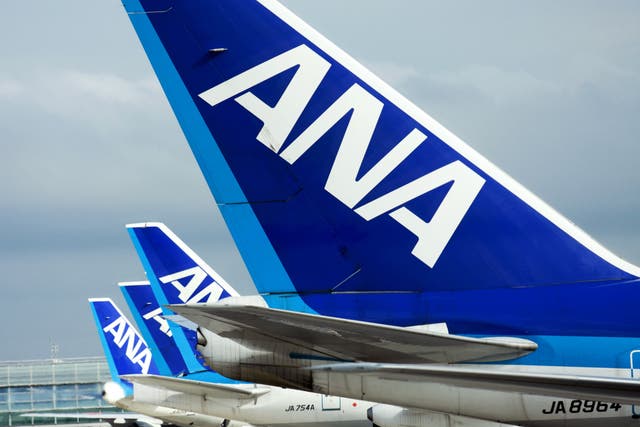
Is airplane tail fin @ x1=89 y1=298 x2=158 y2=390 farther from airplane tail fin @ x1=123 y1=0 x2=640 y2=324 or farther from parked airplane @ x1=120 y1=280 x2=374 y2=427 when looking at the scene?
airplane tail fin @ x1=123 y1=0 x2=640 y2=324

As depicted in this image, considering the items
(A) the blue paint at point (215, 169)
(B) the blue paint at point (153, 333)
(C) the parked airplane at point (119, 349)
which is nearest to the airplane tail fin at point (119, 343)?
(C) the parked airplane at point (119, 349)

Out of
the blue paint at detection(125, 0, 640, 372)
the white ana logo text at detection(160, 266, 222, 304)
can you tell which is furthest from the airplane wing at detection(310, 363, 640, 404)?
the white ana logo text at detection(160, 266, 222, 304)

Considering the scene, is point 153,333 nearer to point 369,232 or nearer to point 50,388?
point 369,232

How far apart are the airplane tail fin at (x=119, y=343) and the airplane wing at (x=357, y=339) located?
28708 millimetres

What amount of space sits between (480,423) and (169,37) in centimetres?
472

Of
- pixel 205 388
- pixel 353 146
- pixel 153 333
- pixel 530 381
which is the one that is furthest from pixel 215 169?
pixel 153 333

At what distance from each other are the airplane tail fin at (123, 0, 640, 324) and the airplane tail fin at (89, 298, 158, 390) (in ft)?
90.0

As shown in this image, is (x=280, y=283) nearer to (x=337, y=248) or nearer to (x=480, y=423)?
(x=337, y=248)

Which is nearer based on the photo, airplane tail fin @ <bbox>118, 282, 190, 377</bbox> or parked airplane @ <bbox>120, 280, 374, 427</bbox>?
parked airplane @ <bbox>120, 280, 374, 427</bbox>

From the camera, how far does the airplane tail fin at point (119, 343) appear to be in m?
37.1

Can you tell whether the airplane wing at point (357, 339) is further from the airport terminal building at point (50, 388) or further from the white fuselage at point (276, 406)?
the airport terminal building at point (50, 388)

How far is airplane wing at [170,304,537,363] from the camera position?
7.60 meters

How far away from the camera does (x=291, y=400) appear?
798 inches

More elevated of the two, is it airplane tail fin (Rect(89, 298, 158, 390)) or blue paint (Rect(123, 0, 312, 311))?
airplane tail fin (Rect(89, 298, 158, 390))
